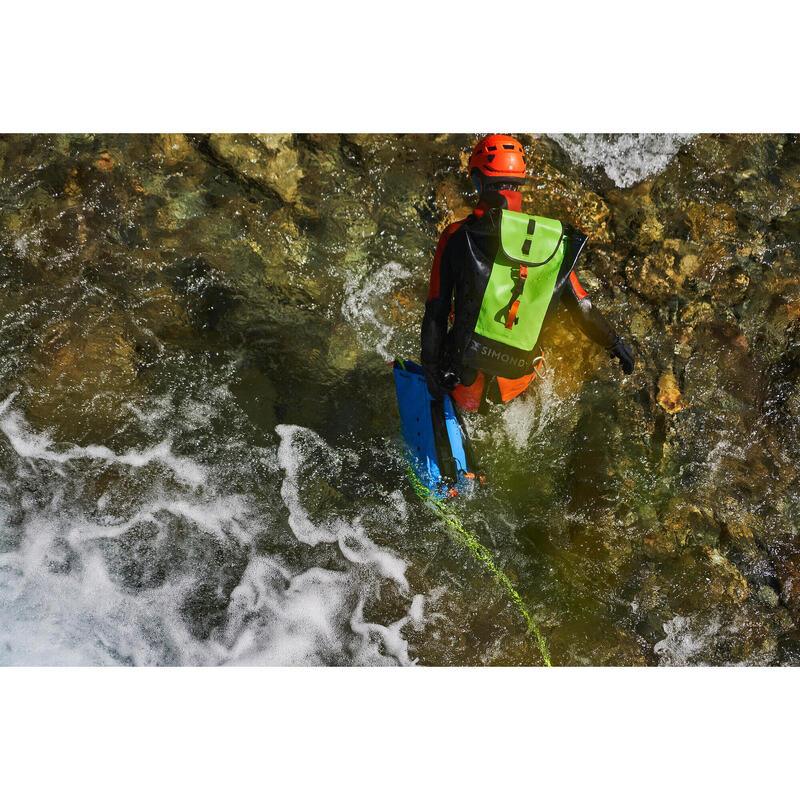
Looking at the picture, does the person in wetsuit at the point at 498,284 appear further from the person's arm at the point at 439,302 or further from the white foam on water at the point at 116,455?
the white foam on water at the point at 116,455

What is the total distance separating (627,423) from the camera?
285 cm

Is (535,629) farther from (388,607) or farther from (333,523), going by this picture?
(333,523)

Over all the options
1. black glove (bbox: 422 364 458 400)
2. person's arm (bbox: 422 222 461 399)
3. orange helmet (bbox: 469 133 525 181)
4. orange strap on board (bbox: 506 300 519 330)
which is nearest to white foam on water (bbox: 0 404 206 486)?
black glove (bbox: 422 364 458 400)

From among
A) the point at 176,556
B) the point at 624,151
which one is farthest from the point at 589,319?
the point at 176,556

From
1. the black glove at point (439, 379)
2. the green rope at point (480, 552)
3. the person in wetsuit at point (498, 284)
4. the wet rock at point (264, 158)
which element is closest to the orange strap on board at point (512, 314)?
the person in wetsuit at point (498, 284)

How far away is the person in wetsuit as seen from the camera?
2.27 meters

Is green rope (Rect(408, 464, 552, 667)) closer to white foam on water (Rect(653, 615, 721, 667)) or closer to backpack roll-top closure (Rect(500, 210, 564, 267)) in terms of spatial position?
white foam on water (Rect(653, 615, 721, 667))

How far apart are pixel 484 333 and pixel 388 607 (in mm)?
1378

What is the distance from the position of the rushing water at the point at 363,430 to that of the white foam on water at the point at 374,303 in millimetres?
10

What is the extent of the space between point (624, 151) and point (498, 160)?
2.64ft

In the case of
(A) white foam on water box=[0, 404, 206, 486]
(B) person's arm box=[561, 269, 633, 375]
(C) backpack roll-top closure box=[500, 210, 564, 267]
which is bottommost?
(A) white foam on water box=[0, 404, 206, 486]

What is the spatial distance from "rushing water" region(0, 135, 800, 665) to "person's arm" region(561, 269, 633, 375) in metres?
0.29

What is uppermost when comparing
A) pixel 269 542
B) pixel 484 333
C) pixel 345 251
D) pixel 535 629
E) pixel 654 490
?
pixel 345 251

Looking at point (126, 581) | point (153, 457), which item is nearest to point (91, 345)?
point (153, 457)
